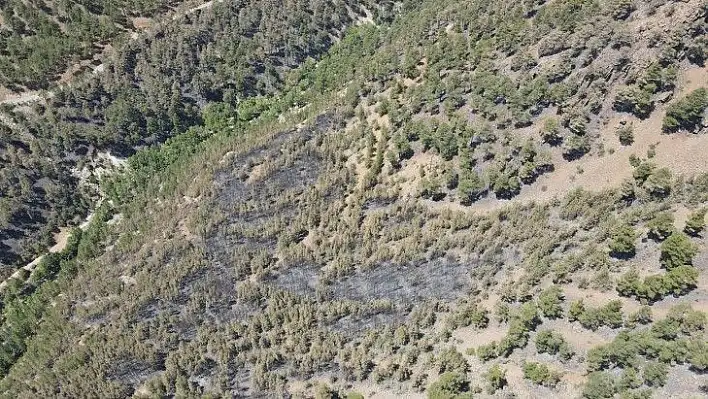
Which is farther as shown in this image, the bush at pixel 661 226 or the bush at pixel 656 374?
the bush at pixel 661 226

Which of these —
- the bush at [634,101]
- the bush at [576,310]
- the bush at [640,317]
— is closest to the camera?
the bush at [640,317]

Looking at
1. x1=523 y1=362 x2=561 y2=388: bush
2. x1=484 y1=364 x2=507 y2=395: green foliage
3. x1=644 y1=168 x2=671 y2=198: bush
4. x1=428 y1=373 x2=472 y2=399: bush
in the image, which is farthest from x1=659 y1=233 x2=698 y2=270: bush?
x1=428 y1=373 x2=472 y2=399: bush

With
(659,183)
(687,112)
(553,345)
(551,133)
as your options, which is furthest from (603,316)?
(687,112)

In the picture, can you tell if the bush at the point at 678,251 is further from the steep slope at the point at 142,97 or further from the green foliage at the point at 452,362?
the steep slope at the point at 142,97

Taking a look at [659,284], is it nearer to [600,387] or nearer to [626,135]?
[600,387]

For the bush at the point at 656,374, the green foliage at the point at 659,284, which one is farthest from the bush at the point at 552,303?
the bush at the point at 656,374

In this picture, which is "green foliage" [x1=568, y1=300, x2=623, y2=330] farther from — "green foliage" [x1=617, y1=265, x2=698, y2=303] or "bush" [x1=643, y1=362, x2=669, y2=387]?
"bush" [x1=643, y1=362, x2=669, y2=387]
